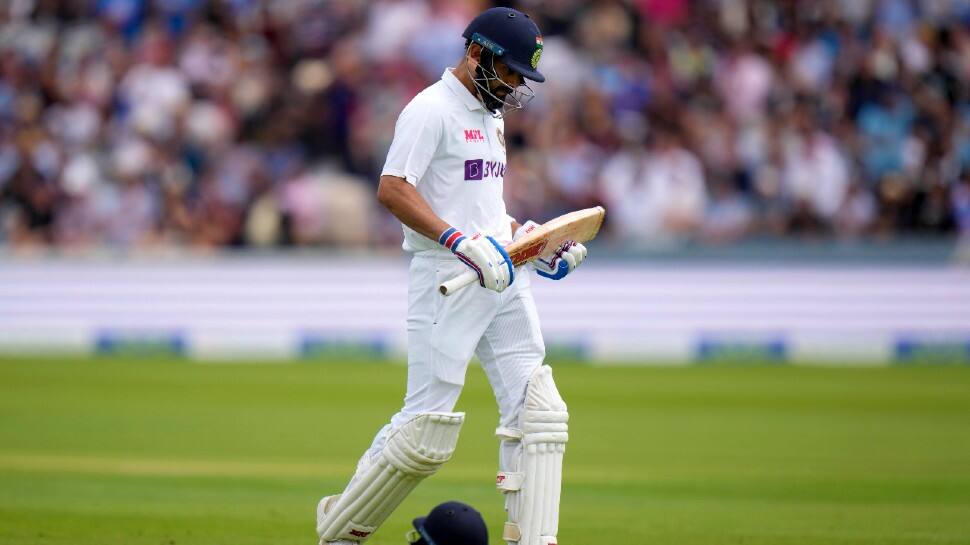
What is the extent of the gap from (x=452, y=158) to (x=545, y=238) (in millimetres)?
455

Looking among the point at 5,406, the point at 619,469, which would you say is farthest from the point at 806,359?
the point at 5,406

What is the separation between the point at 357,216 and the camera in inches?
604

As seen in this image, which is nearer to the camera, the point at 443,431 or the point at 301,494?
the point at 443,431

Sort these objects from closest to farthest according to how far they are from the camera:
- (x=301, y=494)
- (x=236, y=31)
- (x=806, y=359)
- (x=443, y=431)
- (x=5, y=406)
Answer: (x=443, y=431) < (x=301, y=494) < (x=5, y=406) < (x=806, y=359) < (x=236, y=31)

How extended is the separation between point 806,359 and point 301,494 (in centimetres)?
763

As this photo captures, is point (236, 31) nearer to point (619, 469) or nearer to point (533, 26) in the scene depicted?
point (619, 469)

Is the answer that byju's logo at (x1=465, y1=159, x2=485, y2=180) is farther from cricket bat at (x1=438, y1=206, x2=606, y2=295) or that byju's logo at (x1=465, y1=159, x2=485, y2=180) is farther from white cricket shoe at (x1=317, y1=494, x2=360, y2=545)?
white cricket shoe at (x1=317, y1=494, x2=360, y2=545)

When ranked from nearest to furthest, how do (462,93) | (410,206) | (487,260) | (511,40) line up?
(487,260)
(410,206)
(511,40)
(462,93)

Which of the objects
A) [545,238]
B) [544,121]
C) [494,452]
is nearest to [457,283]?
[545,238]

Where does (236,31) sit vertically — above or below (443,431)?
above

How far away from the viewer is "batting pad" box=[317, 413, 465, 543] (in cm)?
538

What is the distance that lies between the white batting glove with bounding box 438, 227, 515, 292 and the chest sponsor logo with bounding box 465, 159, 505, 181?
346mm

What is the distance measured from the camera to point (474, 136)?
216 inches

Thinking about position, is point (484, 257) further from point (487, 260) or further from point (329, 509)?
point (329, 509)
